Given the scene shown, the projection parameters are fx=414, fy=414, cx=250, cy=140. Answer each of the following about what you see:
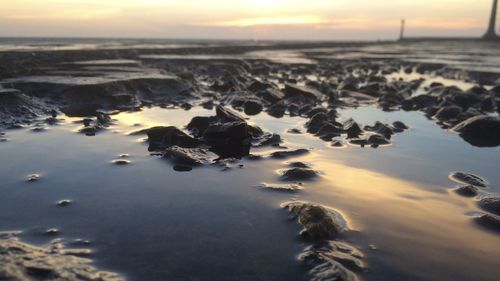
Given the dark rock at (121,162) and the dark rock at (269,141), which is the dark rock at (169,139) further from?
the dark rock at (269,141)

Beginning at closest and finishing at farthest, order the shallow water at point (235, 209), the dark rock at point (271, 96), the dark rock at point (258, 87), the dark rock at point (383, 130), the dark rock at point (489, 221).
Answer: the shallow water at point (235, 209), the dark rock at point (489, 221), the dark rock at point (383, 130), the dark rock at point (271, 96), the dark rock at point (258, 87)

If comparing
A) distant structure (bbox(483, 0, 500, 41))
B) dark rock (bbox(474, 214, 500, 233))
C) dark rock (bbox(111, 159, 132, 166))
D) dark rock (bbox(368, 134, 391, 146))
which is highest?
distant structure (bbox(483, 0, 500, 41))

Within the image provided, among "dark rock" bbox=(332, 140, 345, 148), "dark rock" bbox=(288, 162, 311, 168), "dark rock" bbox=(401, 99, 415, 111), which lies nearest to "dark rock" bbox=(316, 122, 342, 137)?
"dark rock" bbox=(332, 140, 345, 148)

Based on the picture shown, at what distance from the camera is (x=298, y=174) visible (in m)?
3.07

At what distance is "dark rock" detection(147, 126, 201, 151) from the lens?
3.83m

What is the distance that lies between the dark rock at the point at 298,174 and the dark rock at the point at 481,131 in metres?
2.21

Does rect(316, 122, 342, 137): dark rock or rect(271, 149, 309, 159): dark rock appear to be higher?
rect(316, 122, 342, 137): dark rock

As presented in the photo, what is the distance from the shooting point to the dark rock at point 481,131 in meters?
4.38

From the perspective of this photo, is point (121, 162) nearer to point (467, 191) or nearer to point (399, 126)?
point (467, 191)

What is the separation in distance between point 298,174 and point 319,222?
942mm

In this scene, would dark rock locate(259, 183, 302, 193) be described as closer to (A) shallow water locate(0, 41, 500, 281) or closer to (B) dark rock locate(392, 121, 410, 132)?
(A) shallow water locate(0, 41, 500, 281)

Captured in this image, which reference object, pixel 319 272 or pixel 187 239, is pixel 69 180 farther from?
pixel 319 272

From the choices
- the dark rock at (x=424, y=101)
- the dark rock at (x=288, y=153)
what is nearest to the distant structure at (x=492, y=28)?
the dark rock at (x=424, y=101)

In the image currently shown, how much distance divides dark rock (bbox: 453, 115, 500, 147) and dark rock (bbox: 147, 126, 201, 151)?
290 centimetres
